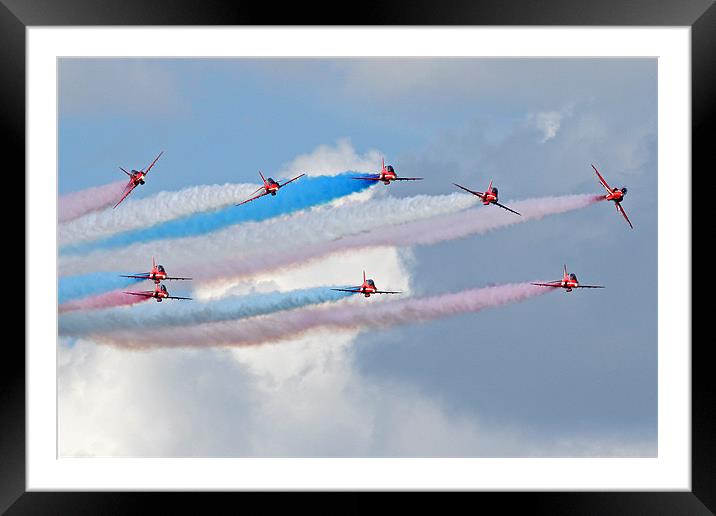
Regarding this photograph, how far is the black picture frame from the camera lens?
25531mm

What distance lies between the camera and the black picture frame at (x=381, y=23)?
83.8 feet

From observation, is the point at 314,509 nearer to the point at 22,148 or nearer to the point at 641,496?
the point at 641,496

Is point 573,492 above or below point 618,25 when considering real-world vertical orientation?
below

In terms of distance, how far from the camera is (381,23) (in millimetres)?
25500

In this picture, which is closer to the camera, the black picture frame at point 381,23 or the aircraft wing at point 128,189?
the black picture frame at point 381,23

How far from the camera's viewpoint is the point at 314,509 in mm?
26797

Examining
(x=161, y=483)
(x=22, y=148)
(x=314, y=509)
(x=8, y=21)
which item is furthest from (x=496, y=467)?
(x=8, y=21)

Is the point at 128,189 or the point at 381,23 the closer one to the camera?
the point at 381,23

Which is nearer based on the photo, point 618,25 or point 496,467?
point 618,25

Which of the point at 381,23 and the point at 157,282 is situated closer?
the point at 381,23

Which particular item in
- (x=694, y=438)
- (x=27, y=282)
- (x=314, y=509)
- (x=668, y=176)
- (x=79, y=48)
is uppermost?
(x=79, y=48)

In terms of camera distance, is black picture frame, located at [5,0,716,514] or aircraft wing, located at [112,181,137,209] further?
aircraft wing, located at [112,181,137,209]

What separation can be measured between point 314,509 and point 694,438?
9.57 metres

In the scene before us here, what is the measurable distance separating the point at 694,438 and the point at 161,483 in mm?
13307
